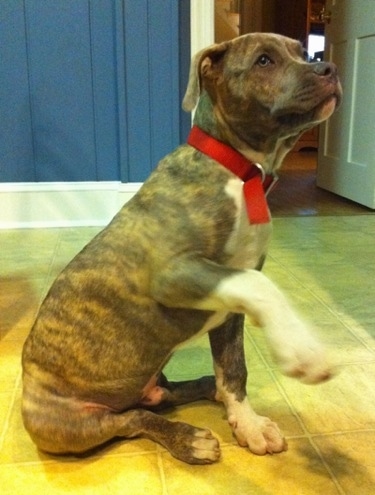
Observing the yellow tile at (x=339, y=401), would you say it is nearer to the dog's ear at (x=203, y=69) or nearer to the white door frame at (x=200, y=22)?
the dog's ear at (x=203, y=69)

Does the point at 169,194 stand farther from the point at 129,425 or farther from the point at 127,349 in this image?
the point at 129,425

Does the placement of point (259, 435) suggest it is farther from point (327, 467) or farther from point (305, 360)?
point (305, 360)

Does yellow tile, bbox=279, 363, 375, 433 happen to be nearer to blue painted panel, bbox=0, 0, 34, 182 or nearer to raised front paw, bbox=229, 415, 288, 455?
raised front paw, bbox=229, 415, 288, 455

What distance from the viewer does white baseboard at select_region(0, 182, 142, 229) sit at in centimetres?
339

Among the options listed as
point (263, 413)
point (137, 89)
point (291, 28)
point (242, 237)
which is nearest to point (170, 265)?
point (242, 237)

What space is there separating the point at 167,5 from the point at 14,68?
95 centimetres

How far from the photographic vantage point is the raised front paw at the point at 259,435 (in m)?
1.25

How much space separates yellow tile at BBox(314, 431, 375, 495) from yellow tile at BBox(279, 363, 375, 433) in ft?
0.13

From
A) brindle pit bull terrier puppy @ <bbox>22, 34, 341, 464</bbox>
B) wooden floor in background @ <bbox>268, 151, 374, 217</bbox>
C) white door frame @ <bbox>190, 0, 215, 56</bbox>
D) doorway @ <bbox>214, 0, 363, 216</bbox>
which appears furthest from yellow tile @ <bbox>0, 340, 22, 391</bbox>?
doorway @ <bbox>214, 0, 363, 216</bbox>

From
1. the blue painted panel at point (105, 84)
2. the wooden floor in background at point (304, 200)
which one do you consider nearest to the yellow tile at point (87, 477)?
the blue painted panel at point (105, 84)

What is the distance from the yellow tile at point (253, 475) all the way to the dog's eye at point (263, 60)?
0.85 metres

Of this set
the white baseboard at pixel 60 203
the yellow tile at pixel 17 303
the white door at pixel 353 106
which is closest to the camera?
the yellow tile at pixel 17 303

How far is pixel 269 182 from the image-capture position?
125cm

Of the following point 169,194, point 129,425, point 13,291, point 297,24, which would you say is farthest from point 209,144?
point 297,24
